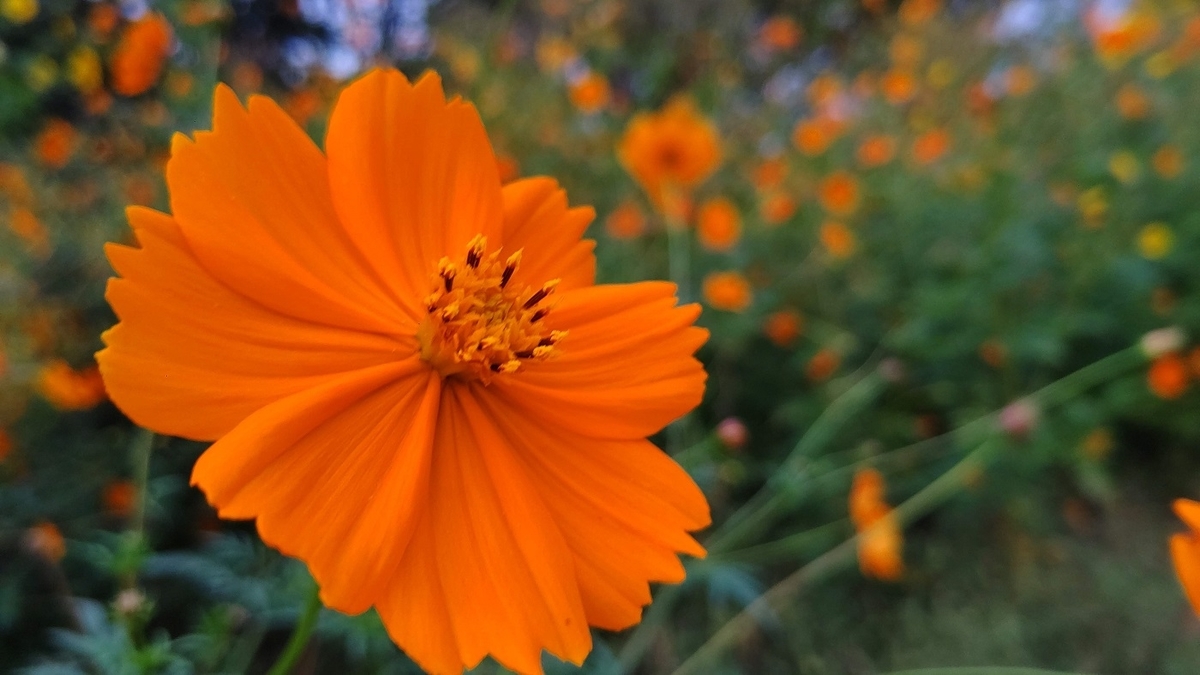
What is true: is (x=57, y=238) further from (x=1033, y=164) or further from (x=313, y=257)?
(x=1033, y=164)

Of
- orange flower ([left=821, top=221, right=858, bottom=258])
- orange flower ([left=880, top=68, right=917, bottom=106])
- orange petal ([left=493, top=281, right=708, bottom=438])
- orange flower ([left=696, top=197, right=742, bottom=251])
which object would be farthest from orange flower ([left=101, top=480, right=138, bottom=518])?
orange flower ([left=880, top=68, right=917, bottom=106])

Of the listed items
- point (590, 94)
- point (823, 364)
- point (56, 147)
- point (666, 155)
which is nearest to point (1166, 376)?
point (823, 364)

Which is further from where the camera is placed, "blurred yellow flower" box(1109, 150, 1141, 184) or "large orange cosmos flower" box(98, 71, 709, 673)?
"blurred yellow flower" box(1109, 150, 1141, 184)

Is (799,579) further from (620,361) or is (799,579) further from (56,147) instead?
(56,147)

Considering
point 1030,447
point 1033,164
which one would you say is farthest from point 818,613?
point 1033,164

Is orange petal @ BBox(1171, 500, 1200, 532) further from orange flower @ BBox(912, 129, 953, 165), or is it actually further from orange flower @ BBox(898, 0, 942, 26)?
orange flower @ BBox(898, 0, 942, 26)

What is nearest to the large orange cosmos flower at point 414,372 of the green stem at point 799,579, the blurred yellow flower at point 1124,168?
the green stem at point 799,579
